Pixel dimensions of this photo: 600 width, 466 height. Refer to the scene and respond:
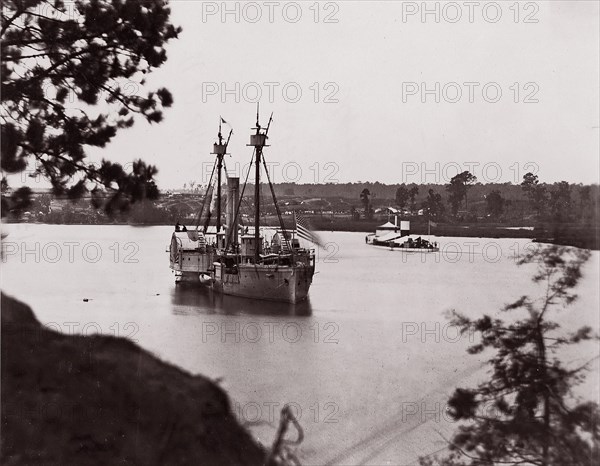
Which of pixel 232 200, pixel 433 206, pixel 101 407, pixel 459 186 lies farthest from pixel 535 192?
pixel 101 407

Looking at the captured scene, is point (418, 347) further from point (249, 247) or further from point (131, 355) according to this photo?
point (249, 247)

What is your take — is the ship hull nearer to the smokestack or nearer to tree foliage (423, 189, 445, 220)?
the smokestack

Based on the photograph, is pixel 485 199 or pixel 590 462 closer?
pixel 590 462

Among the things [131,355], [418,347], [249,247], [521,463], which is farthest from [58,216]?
[249,247]

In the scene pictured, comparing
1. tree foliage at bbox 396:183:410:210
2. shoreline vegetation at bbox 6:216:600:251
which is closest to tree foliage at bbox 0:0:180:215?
shoreline vegetation at bbox 6:216:600:251

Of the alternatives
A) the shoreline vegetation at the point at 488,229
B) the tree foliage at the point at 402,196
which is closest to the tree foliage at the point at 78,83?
the shoreline vegetation at the point at 488,229

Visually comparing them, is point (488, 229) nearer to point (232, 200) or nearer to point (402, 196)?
point (402, 196)

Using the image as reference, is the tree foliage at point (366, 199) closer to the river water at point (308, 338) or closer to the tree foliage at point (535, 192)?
the river water at point (308, 338)

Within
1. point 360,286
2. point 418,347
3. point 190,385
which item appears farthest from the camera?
point 360,286
